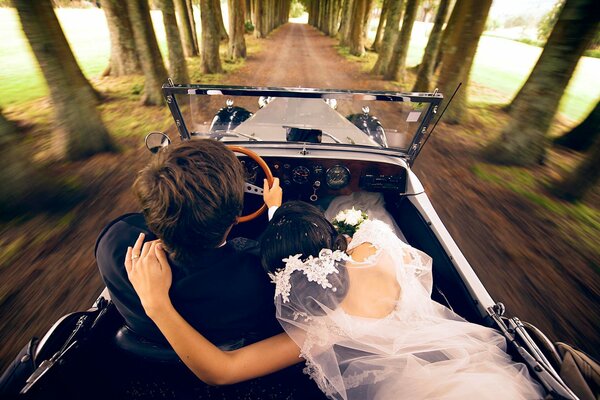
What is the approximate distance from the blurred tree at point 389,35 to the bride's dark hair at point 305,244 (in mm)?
12617

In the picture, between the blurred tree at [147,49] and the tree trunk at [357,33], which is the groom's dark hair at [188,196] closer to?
the blurred tree at [147,49]

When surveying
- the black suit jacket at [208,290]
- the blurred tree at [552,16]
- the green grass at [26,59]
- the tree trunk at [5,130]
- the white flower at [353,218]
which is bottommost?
the green grass at [26,59]

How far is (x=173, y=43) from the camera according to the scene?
758 cm

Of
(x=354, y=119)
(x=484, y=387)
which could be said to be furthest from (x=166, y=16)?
(x=484, y=387)

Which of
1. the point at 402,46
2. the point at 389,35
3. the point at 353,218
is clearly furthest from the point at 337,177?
the point at 389,35

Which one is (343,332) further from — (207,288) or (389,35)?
(389,35)

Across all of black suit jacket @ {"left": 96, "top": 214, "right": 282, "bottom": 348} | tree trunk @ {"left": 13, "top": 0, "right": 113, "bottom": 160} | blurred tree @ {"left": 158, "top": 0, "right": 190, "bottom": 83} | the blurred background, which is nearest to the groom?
black suit jacket @ {"left": 96, "top": 214, "right": 282, "bottom": 348}

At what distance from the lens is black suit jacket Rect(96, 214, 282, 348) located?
4.08 ft

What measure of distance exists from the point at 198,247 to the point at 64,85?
5.06 m

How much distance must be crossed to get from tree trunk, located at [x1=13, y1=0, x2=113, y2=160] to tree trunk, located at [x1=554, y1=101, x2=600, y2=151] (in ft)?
32.2

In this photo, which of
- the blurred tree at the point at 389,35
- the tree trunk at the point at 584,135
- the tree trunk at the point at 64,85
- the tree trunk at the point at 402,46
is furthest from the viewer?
the blurred tree at the point at 389,35

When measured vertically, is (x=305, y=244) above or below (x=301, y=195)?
above

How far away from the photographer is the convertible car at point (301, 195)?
137cm

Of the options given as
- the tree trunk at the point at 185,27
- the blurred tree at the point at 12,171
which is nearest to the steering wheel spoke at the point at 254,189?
the blurred tree at the point at 12,171
